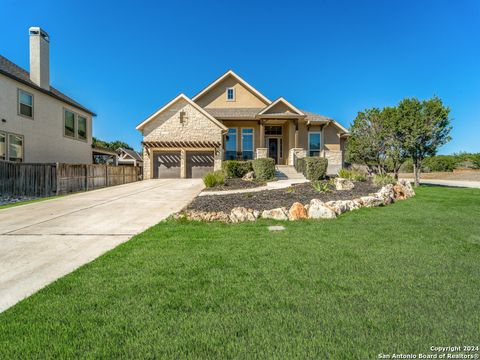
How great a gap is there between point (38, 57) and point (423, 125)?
25.9 metres

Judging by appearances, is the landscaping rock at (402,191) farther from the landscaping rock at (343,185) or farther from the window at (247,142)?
the window at (247,142)

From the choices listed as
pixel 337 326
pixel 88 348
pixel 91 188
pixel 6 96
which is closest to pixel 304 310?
pixel 337 326

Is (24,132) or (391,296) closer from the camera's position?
(391,296)

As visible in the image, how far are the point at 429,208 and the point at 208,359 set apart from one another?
28.4 ft

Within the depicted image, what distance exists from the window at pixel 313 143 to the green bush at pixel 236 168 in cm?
837

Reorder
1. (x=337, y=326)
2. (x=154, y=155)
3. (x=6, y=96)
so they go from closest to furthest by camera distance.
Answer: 1. (x=337, y=326)
2. (x=6, y=96)
3. (x=154, y=155)

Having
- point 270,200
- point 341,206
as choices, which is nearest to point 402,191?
point 341,206

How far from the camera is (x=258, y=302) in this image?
2.66 metres

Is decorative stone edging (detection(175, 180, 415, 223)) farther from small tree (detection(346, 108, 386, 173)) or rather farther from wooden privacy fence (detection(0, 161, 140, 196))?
small tree (detection(346, 108, 386, 173))

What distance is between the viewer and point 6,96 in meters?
14.4

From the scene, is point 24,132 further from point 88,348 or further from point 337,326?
point 337,326

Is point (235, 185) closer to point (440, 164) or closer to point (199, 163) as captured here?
point (199, 163)

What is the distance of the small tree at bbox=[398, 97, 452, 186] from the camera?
15828mm

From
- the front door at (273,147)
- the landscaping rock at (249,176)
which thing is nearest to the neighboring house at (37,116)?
the landscaping rock at (249,176)
